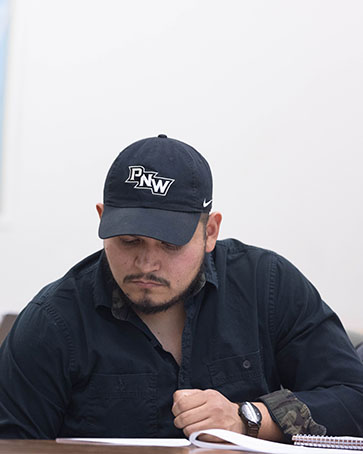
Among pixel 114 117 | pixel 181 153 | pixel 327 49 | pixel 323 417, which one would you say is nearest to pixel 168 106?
pixel 114 117

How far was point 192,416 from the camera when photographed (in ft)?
3.66

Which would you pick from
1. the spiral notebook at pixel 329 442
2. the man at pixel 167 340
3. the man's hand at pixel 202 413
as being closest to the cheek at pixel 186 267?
the man at pixel 167 340

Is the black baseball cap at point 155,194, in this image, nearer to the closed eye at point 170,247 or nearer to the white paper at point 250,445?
the closed eye at point 170,247

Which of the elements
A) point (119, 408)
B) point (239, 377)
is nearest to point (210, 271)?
point (239, 377)

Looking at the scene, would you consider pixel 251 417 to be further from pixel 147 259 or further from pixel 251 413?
pixel 147 259

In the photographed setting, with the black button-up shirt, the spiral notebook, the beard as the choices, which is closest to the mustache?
the beard

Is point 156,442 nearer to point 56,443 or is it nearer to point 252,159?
point 56,443

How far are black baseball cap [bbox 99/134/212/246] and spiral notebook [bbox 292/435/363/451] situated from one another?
37 centimetres

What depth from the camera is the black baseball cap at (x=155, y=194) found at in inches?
47.3

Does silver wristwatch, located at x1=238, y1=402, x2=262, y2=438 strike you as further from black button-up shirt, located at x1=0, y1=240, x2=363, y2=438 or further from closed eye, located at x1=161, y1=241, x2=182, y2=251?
closed eye, located at x1=161, y1=241, x2=182, y2=251

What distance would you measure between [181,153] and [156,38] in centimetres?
204

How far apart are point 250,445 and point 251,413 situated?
0.46 feet

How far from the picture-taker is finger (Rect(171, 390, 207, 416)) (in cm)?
113

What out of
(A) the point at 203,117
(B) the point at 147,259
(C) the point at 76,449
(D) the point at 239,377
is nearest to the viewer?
(C) the point at 76,449
